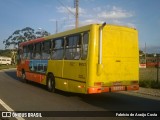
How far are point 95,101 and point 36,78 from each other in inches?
257

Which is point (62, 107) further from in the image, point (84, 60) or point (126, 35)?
point (126, 35)

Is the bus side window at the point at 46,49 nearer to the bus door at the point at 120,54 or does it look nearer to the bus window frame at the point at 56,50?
the bus window frame at the point at 56,50

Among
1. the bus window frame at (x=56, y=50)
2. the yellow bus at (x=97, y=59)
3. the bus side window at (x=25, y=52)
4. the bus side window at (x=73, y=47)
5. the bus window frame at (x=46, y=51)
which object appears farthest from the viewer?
the bus side window at (x=25, y=52)

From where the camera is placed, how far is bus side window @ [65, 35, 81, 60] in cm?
1303

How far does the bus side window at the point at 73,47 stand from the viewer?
513 inches

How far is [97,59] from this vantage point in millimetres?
12086

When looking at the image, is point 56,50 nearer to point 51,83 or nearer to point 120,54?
point 51,83

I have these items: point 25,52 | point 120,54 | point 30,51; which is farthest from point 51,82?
point 25,52

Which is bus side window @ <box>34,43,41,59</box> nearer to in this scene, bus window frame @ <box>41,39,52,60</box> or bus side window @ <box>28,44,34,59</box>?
bus window frame @ <box>41,39,52,60</box>

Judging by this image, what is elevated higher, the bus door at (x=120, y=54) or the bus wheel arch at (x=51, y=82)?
the bus door at (x=120, y=54)

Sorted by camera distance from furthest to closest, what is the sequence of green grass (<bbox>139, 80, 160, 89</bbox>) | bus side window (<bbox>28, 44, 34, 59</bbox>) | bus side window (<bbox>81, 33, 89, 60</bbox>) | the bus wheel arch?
bus side window (<bbox>28, 44, 34, 59</bbox>), green grass (<bbox>139, 80, 160, 89</bbox>), the bus wheel arch, bus side window (<bbox>81, 33, 89, 60</bbox>)

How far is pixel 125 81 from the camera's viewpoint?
12.9 m

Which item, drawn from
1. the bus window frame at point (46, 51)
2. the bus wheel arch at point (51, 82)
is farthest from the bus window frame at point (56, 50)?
the bus wheel arch at point (51, 82)

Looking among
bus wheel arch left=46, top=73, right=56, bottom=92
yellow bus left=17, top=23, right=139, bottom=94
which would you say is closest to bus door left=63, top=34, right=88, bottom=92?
yellow bus left=17, top=23, right=139, bottom=94
